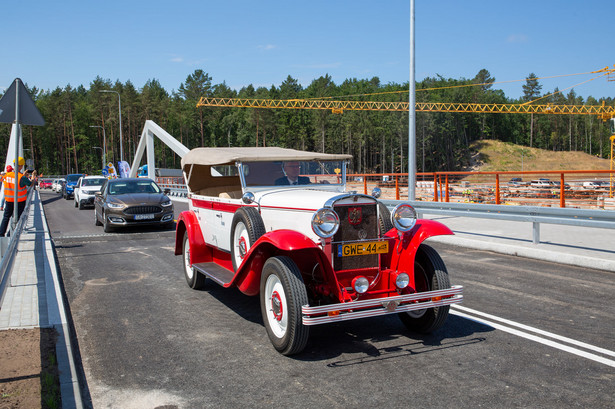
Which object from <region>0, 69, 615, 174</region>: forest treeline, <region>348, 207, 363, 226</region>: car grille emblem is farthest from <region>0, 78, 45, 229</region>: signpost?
<region>0, 69, 615, 174</region>: forest treeline

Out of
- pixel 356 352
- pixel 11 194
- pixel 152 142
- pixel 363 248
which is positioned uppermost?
pixel 152 142

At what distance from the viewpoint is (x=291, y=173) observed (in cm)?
650

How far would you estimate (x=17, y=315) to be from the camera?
18.8 feet

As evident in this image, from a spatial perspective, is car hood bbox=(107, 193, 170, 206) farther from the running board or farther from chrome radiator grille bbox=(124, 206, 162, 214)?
the running board

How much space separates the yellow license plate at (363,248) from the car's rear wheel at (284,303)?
531mm

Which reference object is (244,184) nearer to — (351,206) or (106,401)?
(351,206)

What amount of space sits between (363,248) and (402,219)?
0.48 metres

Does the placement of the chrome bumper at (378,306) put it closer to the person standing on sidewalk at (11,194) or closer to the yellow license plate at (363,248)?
the yellow license plate at (363,248)

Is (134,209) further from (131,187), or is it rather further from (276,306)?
(276,306)

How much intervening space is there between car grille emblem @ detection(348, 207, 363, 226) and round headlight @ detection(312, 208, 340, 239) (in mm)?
329

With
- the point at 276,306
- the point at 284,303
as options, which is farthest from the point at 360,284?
the point at 276,306

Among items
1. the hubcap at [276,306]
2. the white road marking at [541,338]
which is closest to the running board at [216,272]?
the hubcap at [276,306]

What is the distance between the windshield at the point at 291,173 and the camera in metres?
6.34

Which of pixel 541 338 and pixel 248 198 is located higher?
pixel 248 198
